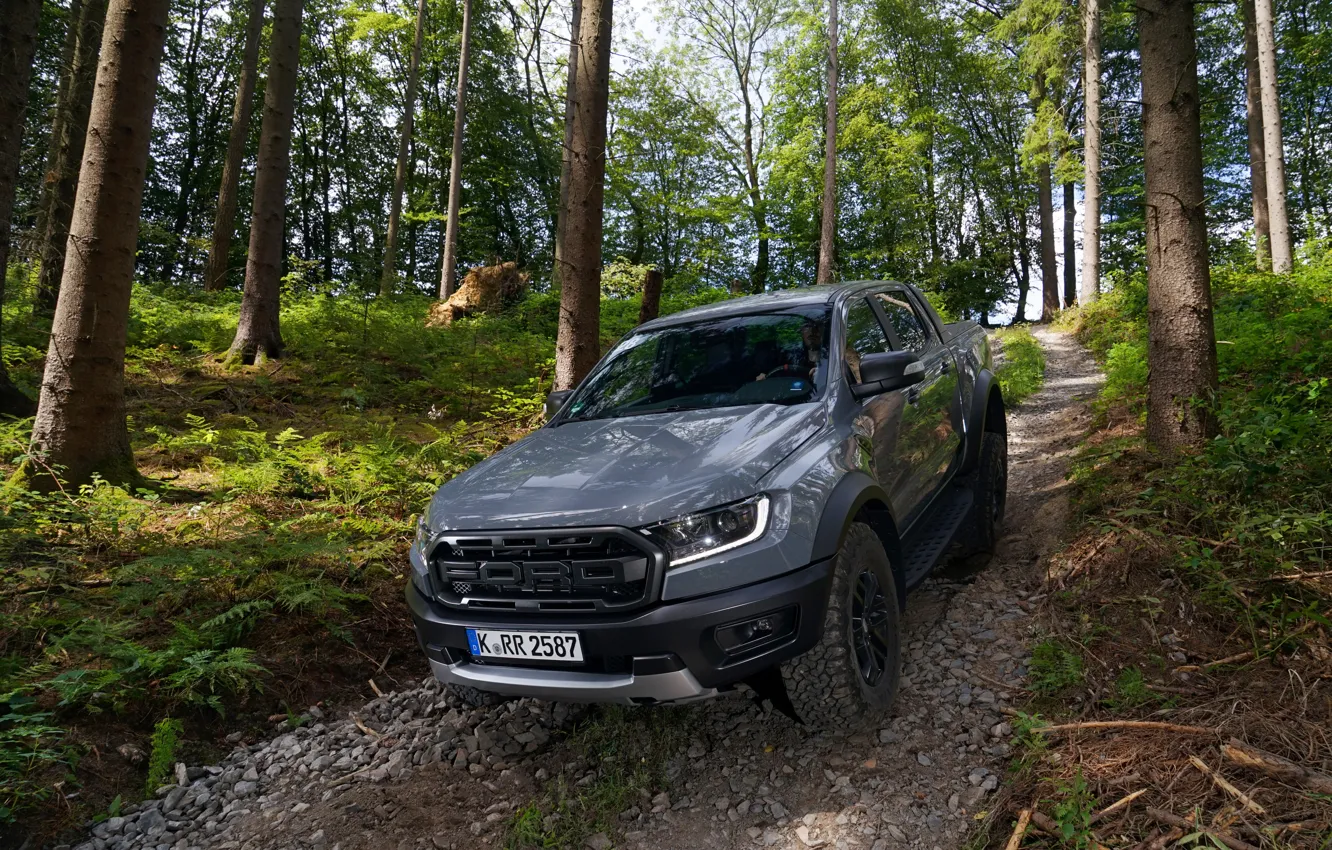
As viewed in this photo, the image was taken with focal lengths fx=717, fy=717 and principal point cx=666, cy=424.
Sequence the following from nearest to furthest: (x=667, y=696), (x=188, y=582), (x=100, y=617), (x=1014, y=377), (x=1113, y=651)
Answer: (x=667, y=696) → (x=1113, y=651) → (x=100, y=617) → (x=188, y=582) → (x=1014, y=377)

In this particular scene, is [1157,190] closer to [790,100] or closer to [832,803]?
[832,803]

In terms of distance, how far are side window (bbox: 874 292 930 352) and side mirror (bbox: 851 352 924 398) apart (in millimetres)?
1014

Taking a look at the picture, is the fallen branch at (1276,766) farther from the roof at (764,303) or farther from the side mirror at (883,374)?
the roof at (764,303)

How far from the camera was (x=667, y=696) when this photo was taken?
2350 millimetres

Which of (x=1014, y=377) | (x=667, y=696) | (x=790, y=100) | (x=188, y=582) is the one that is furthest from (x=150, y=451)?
(x=790, y=100)

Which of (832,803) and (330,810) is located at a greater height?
(832,803)

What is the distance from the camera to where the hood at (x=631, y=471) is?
246cm

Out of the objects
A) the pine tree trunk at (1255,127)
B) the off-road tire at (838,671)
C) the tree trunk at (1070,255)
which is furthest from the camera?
the tree trunk at (1070,255)

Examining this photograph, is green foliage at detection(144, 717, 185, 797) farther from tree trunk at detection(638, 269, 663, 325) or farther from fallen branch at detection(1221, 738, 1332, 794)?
tree trunk at detection(638, 269, 663, 325)

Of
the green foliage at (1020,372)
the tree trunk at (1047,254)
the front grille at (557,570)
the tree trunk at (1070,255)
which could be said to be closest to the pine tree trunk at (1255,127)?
the tree trunk at (1047,254)

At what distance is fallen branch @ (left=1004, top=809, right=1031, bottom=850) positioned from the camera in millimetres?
2168

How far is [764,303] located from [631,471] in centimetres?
179

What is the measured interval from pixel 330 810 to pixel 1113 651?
335 centimetres

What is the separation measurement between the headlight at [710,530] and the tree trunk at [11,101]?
7.15 metres
